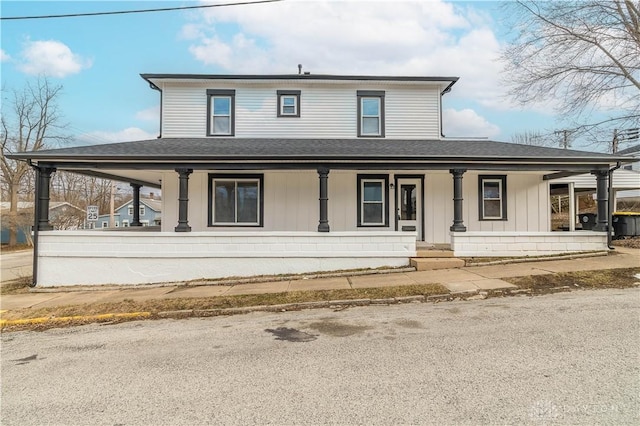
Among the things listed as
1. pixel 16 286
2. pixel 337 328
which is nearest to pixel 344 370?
pixel 337 328

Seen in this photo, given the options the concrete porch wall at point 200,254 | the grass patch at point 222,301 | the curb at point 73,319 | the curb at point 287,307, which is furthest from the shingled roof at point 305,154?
the curb at point 73,319

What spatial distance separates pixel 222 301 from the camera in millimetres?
7074

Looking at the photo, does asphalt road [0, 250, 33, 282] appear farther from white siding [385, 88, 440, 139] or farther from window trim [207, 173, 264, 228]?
white siding [385, 88, 440, 139]

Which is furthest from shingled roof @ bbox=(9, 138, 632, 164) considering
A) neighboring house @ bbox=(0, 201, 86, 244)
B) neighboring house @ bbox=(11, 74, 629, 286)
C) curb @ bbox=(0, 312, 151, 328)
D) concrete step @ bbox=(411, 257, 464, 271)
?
neighboring house @ bbox=(0, 201, 86, 244)

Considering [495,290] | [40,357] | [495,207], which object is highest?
[495,207]

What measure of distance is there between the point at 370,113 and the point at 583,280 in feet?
28.7

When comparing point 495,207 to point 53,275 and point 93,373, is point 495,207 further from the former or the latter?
point 53,275

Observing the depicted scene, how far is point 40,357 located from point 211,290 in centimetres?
381

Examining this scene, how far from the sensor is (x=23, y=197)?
3028 cm

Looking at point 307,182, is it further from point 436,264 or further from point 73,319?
point 73,319

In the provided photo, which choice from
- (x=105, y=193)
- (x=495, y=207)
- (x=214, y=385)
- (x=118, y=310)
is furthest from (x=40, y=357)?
(x=105, y=193)

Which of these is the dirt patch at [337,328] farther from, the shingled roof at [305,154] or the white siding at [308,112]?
the white siding at [308,112]

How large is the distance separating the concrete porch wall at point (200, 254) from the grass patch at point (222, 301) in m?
2.22

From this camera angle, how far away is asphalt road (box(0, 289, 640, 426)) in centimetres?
295
